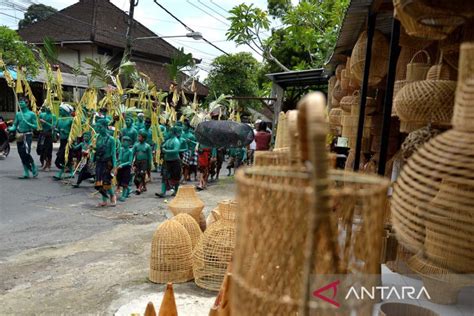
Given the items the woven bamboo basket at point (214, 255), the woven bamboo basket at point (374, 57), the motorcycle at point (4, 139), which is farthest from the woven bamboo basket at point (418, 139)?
the motorcycle at point (4, 139)

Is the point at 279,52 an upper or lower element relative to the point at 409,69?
upper

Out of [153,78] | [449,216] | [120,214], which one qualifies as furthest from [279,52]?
[449,216]

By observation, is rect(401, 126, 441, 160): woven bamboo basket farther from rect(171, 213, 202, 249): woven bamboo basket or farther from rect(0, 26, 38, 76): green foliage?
rect(0, 26, 38, 76): green foliage

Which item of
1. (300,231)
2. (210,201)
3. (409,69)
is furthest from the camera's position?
(210,201)

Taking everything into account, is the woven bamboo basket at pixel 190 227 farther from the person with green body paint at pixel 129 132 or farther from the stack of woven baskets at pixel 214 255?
the person with green body paint at pixel 129 132

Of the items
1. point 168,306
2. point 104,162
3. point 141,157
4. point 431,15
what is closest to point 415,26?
point 431,15

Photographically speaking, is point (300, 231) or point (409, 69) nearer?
point (300, 231)

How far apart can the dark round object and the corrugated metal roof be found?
2.48 m

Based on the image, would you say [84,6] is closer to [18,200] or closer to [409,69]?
[18,200]

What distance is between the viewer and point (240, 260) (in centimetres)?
112

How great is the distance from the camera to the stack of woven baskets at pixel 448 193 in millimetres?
1104

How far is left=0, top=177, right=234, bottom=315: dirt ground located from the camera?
12.1 feet

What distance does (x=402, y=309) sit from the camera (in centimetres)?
235

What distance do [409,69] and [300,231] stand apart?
2107mm
